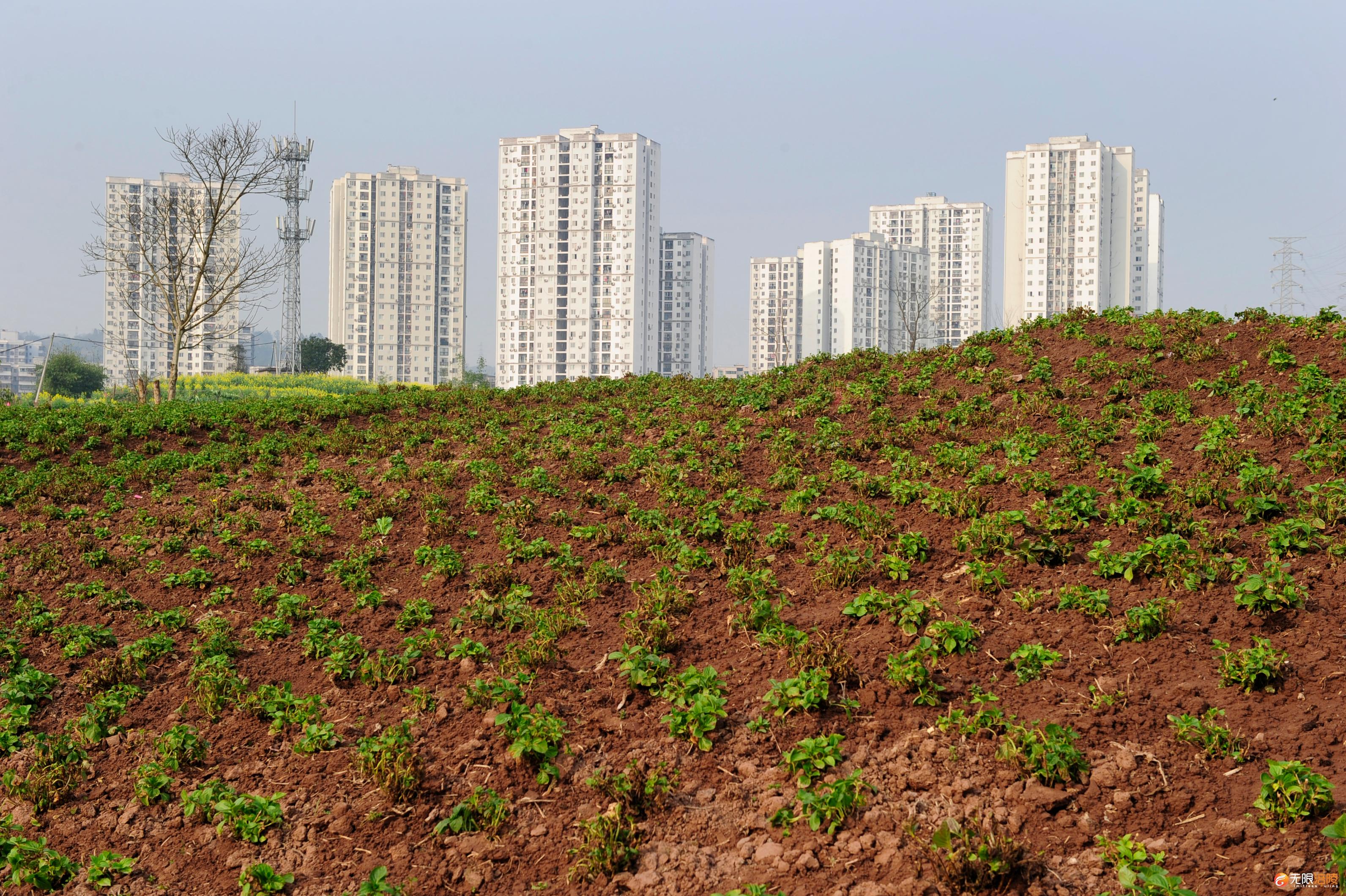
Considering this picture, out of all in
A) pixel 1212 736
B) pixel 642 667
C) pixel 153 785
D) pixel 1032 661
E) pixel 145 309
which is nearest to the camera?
pixel 1212 736

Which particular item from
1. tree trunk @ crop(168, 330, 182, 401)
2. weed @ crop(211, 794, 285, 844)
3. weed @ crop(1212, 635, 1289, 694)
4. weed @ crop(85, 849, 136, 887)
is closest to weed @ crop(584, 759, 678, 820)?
weed @ crop(211, 794, 285, 844)

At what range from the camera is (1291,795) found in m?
3.46

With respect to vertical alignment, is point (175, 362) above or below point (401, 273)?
below

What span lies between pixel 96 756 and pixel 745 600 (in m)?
4.12

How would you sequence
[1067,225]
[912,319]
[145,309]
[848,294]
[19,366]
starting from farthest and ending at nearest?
[848,294] → [1067,225] → [19,366] → [145,309] → [912,319]

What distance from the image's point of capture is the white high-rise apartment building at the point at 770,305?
370 feet

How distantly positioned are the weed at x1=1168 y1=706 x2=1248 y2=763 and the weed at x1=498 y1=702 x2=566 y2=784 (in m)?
2.99

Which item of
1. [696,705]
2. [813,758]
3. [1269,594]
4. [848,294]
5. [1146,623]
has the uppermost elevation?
[848,294]

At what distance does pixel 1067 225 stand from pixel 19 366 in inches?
3552

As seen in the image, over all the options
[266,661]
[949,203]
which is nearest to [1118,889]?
[266,661]

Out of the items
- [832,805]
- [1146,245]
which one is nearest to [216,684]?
[832,805]

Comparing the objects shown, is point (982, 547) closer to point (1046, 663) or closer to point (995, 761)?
point (1046, 663)

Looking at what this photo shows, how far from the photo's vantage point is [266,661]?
246 inches

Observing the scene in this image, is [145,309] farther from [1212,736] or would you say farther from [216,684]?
[1212,736]
